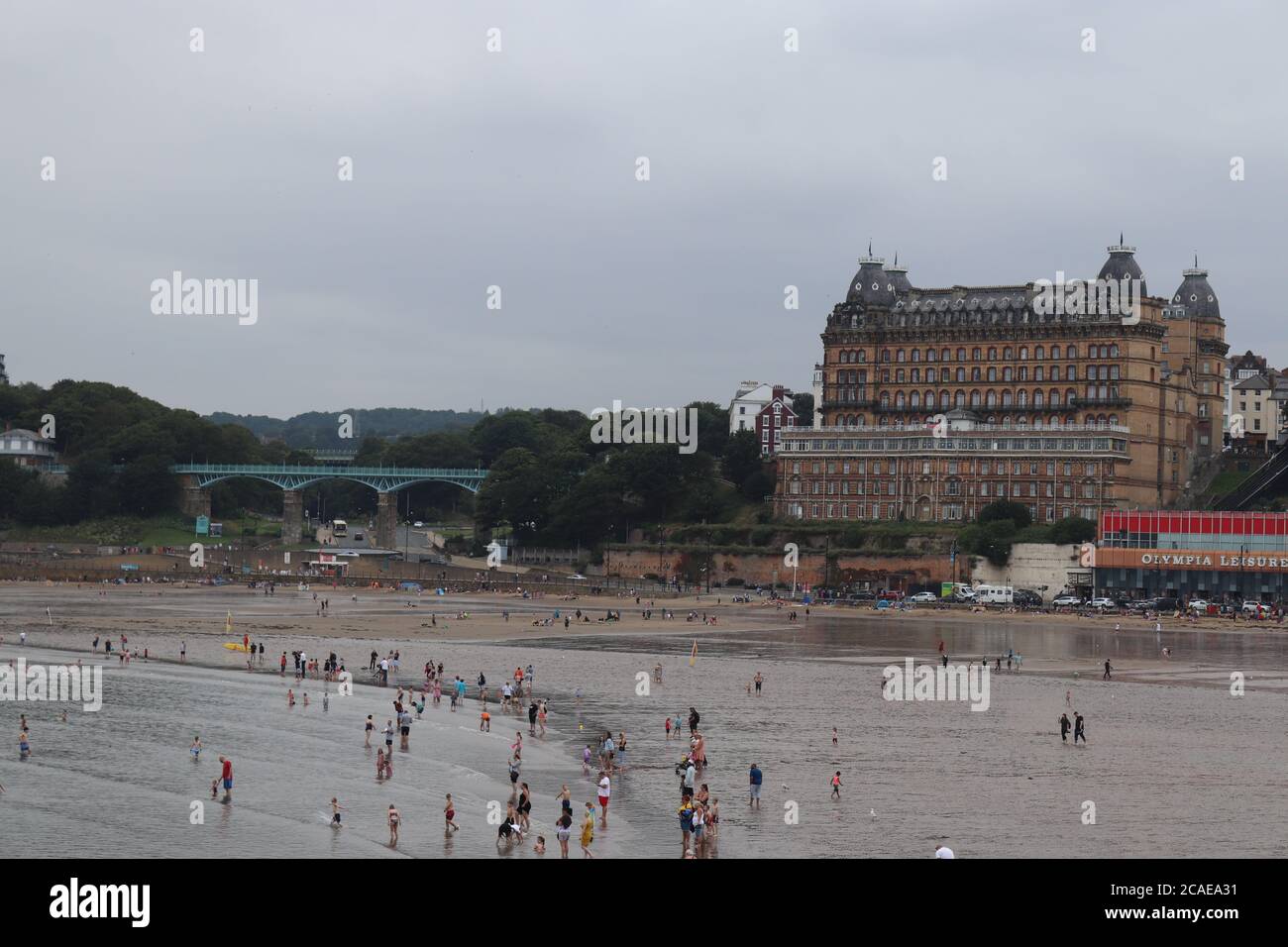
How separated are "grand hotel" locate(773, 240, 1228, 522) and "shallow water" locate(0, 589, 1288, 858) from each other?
5769 cm

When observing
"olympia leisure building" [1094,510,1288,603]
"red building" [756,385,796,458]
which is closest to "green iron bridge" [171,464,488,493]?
"red building" [756,385,796,458]

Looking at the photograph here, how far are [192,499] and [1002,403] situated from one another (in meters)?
81.9

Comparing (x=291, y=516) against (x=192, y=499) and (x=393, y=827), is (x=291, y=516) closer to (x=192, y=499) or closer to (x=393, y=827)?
(x=192, y=499)

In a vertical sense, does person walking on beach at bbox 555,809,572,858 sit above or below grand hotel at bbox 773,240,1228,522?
below

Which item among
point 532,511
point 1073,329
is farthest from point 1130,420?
point 532,511

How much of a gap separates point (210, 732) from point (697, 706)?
1763 cm

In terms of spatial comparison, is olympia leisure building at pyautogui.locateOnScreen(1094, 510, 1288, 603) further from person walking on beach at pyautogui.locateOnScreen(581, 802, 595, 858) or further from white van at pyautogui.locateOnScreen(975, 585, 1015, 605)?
person walking on beach at pyautogui.locateOnScreen(581, 802, 595, 858)

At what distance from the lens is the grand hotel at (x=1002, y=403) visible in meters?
137

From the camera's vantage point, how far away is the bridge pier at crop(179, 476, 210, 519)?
17762 cm

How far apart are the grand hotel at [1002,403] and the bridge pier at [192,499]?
64.0 meters

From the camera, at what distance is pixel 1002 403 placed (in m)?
149

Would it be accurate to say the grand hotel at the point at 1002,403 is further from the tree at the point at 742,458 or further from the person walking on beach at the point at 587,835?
the person walking on beach at the point at 587,835

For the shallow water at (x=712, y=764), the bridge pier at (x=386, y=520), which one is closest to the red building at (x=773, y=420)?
the bridge pier at (x=386, y=520)

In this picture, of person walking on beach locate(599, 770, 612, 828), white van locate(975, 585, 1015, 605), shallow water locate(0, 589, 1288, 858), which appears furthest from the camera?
white van locate(975, 585, 1015, 605)
